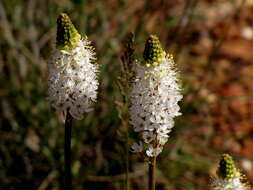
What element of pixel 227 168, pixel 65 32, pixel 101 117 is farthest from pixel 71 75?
pixel 101 117

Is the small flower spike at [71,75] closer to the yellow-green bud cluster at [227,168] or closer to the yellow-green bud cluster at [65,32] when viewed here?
the yellow-green bud cluster at [65,32]

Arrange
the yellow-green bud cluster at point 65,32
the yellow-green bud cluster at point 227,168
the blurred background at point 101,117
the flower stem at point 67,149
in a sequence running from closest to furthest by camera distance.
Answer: the yellow-green bud cluster at point 227,168 → the yellow-green bud cluster at point 65,32 → the flower stem at point 67,149 → the blurred background at point 101,117

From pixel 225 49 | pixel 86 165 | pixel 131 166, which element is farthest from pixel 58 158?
pixel 225 49

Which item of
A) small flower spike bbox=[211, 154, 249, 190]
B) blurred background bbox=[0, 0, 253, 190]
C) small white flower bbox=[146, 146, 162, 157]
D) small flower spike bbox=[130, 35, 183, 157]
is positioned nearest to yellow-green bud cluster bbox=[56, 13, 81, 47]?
small flower spike bbox=[130, 35, 183, 157]

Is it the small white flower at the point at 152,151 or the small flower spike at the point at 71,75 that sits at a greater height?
the small flower spike at the point at 71,75

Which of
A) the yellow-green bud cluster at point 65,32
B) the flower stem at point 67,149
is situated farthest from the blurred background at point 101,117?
the yellow-green bud cluster at point 65,32

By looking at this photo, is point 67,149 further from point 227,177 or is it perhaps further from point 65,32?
point 227,177

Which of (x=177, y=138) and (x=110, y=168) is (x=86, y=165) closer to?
(x=110, y=168)
